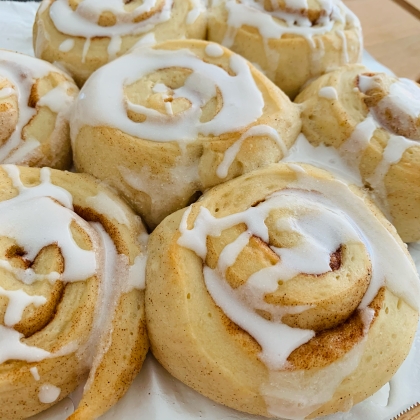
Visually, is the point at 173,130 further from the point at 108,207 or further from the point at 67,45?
the point at 67,45

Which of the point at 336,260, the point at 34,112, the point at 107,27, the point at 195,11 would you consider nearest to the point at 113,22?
the point at 107,27

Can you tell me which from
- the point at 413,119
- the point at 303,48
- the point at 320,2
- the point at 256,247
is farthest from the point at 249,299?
the point at 320,2

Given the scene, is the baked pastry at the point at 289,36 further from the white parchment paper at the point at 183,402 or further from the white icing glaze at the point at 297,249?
the white parchment paper at the point at 183,402

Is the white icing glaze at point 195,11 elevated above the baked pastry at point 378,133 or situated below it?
above

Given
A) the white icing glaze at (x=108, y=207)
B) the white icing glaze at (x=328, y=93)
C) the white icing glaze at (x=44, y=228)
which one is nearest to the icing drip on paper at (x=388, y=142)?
the white icing glaze at (x=328, y=93)

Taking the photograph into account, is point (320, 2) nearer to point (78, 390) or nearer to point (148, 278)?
point (148, 278)

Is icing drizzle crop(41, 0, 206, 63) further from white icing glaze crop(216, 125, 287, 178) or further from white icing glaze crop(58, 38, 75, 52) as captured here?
white icing glaze crop(216, 125, 287, 178)
